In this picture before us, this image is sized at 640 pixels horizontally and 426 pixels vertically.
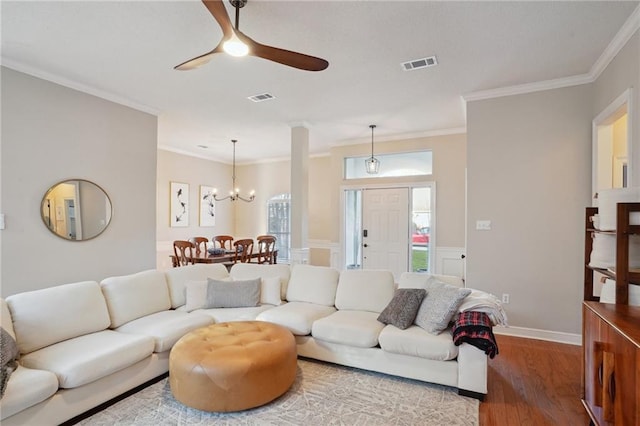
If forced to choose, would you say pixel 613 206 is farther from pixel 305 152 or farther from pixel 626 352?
pixel 305 152

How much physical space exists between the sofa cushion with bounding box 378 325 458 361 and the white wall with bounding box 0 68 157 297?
138 inches

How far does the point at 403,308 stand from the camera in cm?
297

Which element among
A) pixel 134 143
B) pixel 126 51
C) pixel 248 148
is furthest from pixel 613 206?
pixel 248 148

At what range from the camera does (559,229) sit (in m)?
3.71

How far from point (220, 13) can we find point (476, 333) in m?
2.76

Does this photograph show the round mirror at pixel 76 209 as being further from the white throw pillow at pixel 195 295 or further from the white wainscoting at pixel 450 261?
the white wainscoting at pixel 450 261

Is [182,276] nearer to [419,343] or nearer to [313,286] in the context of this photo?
[313,286]

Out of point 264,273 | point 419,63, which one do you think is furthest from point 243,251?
point 419,63

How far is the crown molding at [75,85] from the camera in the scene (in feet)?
10.8

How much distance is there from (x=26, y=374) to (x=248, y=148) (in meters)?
5.75

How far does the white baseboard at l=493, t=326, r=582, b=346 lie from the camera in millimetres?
3622

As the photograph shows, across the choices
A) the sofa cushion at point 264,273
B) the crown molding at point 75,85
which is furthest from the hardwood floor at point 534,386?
the crown molding at point 75,85

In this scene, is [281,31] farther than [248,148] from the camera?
No

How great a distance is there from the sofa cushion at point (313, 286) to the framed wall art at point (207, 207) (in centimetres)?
464
